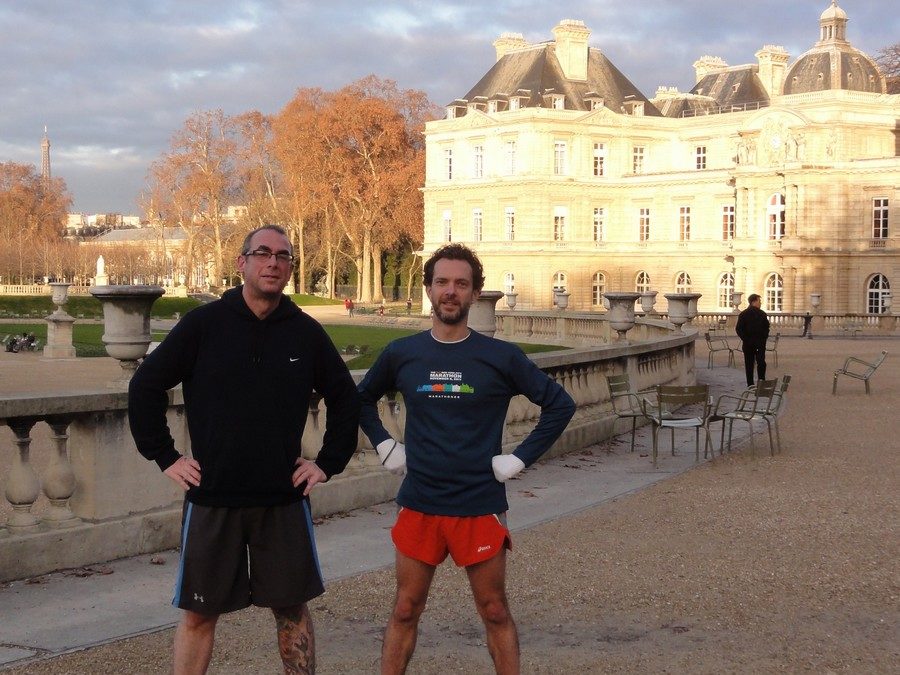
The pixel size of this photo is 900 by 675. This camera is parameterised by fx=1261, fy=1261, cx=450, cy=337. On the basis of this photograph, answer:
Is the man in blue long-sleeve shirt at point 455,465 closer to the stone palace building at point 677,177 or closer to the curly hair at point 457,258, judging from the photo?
the curly hair at point 457,258

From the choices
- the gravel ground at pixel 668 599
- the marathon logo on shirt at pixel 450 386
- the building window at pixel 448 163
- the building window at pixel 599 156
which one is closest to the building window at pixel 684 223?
the building window at pixel 599 156

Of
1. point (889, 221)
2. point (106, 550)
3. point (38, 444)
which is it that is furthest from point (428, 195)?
point (106, 550)

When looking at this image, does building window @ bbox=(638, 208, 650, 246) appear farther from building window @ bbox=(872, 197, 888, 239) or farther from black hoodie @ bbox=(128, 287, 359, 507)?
black hoodie @ bbox=(128, 287, 359, 507)

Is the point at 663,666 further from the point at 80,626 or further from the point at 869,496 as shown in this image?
the point at 869,496

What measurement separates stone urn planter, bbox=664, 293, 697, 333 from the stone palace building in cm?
3851

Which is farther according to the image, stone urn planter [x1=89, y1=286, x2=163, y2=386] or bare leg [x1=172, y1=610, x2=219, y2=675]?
stone urn planter [x1=89, y1=286, x2=163, y2=386]

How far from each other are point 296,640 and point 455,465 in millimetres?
799

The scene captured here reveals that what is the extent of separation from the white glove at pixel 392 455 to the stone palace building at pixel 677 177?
186 ft

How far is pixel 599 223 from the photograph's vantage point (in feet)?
234

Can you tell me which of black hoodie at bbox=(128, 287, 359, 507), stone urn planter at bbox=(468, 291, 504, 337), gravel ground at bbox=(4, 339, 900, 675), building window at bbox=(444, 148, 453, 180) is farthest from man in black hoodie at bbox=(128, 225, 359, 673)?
building window at bbox=(444, 148, 453, 180)

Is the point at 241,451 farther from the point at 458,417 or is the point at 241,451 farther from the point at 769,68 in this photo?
the point at 769,68

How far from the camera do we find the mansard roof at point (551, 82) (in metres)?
71.4

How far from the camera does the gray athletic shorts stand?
13.7 ft

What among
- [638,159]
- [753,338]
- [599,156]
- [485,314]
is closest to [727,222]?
[638,159]
